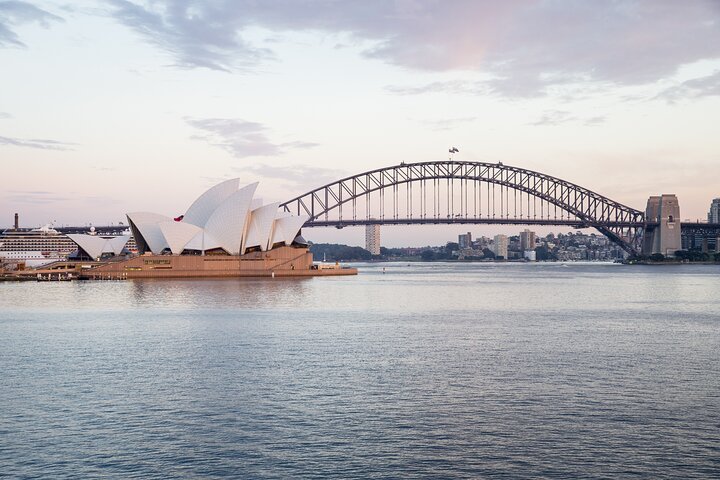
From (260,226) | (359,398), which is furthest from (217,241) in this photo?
(359,398)

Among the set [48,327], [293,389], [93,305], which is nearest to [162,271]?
[93,305]

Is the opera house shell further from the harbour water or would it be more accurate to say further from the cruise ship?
the harbour water

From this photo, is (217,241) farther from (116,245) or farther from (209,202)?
(116,245)

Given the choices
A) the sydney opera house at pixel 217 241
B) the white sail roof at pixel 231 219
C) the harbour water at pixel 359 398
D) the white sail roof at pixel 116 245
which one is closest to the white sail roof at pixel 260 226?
the sydney opera house at pixel 217 241

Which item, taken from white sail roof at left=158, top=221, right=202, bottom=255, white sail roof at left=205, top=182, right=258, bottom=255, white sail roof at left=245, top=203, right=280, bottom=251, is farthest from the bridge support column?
white sail roof at left=158, top=221, right=202, bottom=255

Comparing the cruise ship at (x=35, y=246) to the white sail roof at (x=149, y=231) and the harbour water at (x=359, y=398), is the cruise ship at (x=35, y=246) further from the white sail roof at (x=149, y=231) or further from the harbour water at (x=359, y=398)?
the harbour water at (x=359, y=398)
